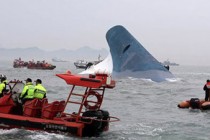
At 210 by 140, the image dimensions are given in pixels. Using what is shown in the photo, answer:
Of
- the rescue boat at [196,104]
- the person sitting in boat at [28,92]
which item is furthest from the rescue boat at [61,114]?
the rescue boat at [196,104]

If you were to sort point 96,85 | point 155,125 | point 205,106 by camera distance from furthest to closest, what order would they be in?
point 205,106 < point 155,125 < point 96,85

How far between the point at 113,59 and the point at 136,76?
392 cm

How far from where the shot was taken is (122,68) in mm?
48031

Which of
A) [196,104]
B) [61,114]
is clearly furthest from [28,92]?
[196,104]

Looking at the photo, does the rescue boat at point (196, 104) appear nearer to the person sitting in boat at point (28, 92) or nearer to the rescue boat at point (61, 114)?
the rescue boat at point (61, 114)

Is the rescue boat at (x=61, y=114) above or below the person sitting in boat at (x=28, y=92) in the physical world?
below

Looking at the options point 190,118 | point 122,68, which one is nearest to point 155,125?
point 190,118

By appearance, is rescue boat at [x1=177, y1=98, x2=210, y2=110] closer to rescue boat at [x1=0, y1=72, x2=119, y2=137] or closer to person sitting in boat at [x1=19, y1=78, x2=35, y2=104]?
rescue boat at [x1=0, y1=72, x2=119, y2=137]

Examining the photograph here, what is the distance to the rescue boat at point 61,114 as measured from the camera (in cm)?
1173

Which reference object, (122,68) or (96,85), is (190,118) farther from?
(122,68)

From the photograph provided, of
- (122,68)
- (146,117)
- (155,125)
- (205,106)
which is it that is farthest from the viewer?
(122,68)

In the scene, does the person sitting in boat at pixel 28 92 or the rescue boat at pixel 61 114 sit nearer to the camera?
the rescue boat at pixel 61 114

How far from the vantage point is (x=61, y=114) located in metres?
12.5

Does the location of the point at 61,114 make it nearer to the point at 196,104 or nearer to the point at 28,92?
the point at 28,92
